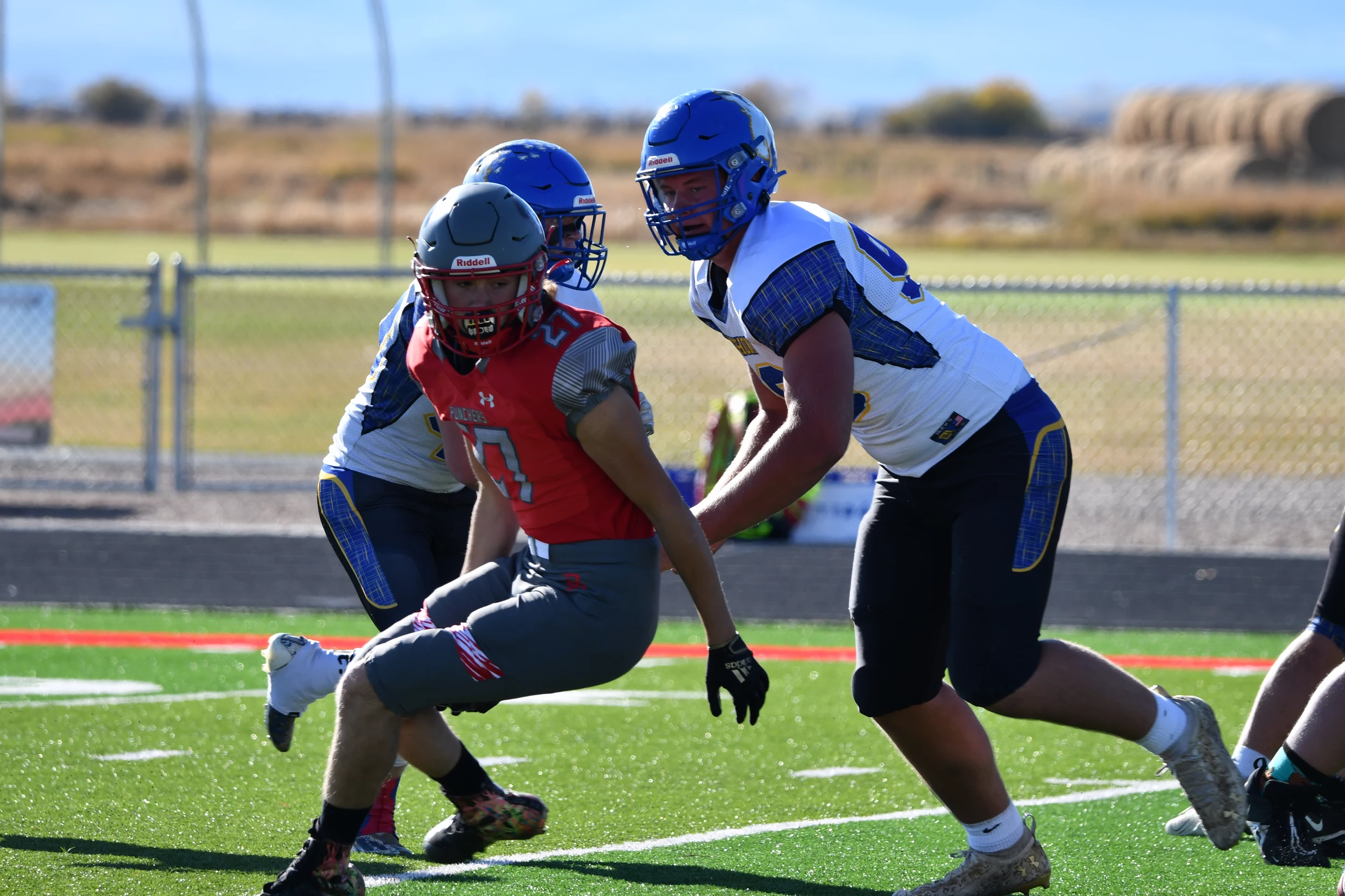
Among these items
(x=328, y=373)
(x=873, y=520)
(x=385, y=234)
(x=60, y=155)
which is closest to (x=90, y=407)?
(x=328, y=373)

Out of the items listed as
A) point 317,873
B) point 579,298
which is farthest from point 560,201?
point 317,873

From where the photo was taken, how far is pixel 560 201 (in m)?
4.79

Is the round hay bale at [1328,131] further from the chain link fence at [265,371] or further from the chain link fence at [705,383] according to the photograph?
the chain link fence at [265,371]

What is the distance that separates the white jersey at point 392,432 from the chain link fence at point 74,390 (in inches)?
252

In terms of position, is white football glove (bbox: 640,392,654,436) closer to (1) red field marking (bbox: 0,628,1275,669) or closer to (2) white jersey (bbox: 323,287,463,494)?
(2) white jersey (bbox: 323,287,463,494)

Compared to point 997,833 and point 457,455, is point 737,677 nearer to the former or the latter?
point 997,833

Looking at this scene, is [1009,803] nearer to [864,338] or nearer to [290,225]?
[864,338]

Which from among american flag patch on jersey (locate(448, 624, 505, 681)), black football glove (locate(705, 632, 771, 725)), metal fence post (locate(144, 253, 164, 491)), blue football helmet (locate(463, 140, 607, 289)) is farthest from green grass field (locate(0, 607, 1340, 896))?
metal fence post (locate(144, 253, 164, 491))

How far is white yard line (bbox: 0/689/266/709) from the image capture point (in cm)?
670

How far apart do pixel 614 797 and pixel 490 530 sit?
1351 mm

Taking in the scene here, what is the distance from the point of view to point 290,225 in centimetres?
5000

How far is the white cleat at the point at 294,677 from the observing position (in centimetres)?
443

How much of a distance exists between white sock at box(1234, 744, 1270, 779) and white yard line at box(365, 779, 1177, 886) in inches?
23.4

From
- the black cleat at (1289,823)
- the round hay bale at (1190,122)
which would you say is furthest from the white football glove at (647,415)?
the round hay bale at (1190,122)
